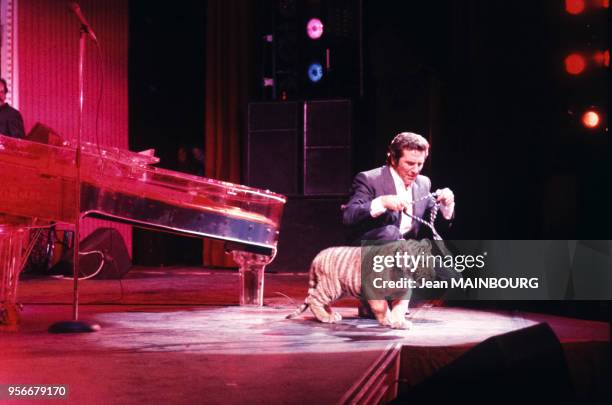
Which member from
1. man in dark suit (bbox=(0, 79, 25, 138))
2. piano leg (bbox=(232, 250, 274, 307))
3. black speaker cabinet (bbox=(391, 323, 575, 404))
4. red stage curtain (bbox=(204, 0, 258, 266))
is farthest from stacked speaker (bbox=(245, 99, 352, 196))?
black speaker cabinet (bbox=(391, 323, 575, 404))

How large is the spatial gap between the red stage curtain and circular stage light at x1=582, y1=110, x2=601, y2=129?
20.4 feet

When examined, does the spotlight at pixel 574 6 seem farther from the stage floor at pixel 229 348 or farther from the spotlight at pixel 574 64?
the stage floor at pixel 229 348

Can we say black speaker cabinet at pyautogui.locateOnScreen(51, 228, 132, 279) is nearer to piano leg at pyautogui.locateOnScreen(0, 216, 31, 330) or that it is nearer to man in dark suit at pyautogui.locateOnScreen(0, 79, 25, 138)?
man in dark suit at pyautogui.locateOnScreen(0, 79, 25, 138)

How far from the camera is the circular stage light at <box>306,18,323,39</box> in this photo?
328 inches

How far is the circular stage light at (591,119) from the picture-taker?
4250 millimetres

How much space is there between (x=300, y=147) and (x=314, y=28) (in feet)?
4.40

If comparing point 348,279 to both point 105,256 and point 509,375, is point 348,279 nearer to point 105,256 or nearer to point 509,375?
point 509,375

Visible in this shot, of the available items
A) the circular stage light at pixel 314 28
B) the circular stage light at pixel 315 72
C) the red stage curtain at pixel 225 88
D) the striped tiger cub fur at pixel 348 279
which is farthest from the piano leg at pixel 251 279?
the red stage curtain at pixel 225 88

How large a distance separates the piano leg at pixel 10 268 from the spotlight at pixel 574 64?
322 cm

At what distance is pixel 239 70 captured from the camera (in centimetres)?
998

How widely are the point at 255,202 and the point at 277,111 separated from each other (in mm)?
4278

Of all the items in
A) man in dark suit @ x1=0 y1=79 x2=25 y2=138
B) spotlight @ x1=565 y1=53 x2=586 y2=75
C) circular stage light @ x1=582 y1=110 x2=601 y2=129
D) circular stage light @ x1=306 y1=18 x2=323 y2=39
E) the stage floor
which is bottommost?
the stage floor

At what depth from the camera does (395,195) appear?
13.8 feet

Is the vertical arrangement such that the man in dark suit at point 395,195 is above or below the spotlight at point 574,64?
below
